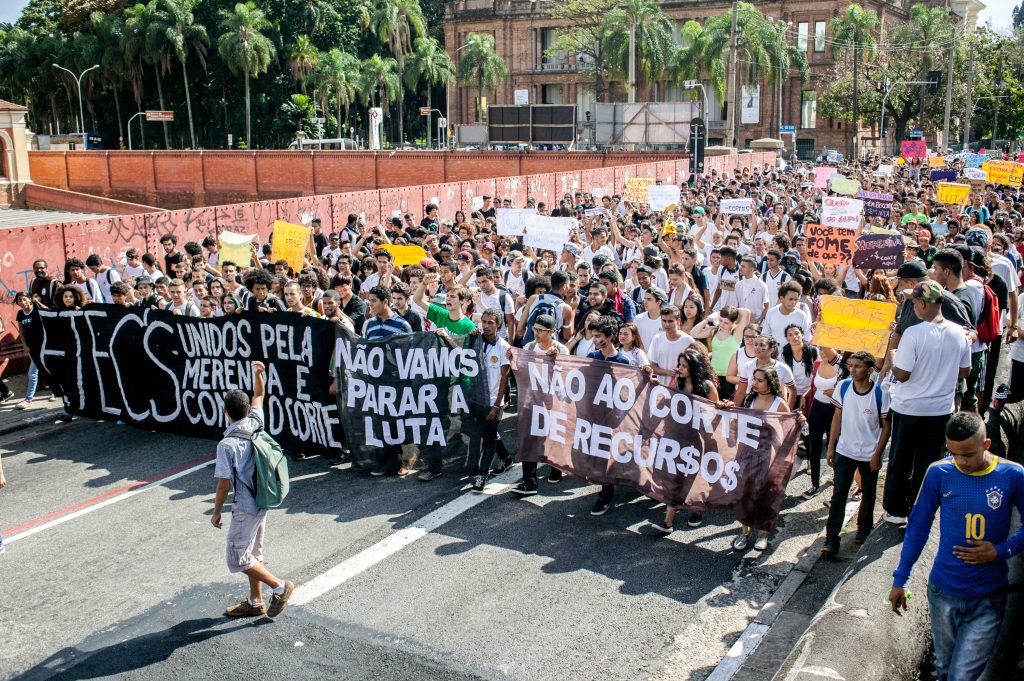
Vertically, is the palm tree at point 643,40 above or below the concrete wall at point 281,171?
above

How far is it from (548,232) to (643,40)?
53137mm

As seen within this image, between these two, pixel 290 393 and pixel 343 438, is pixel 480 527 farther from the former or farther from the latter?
pixel 290 393

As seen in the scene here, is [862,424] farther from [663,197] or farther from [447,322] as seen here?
[663,197]

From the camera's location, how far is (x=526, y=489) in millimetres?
8758

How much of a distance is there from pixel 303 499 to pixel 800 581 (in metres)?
4.31

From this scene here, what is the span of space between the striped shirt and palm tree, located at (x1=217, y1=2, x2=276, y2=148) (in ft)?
197

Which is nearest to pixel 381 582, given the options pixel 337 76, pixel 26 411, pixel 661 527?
pixel 661 527

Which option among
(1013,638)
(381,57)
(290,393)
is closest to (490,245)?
(290,393)

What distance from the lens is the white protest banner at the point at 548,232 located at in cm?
1322

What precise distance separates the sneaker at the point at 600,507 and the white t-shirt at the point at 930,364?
99.1 inches

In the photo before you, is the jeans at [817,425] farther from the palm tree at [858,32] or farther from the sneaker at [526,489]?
the palm tree at [858,32]

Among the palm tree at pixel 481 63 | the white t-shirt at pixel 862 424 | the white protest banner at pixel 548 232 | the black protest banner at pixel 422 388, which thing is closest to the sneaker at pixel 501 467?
the black protest banner at pixel 422 388

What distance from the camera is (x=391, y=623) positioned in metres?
6.52

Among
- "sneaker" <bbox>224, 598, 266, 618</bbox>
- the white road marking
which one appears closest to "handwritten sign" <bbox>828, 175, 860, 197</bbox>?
the white road marking
